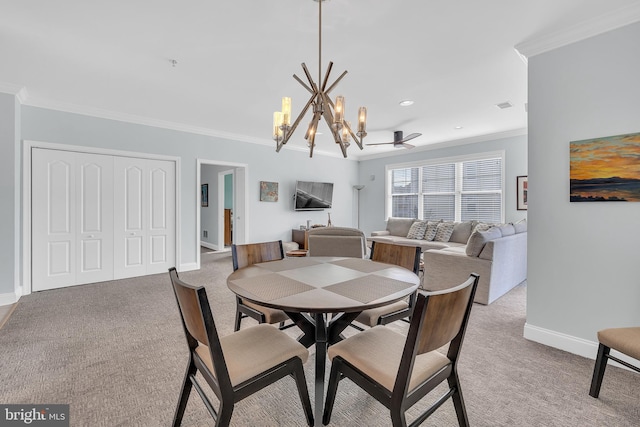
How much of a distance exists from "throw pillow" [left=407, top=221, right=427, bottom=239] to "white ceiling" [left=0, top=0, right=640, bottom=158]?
2517 mm

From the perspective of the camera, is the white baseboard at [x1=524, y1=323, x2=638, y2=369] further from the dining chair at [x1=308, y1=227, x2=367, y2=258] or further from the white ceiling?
the white ceiling

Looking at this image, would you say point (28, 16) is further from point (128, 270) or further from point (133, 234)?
point (128, 270)

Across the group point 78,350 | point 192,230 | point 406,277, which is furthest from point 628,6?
point 192,230

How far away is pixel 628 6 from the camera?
6.53ft

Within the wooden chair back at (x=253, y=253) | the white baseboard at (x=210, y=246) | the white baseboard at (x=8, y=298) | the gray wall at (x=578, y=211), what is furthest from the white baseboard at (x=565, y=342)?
the white baseboard at (x=210, y=246)

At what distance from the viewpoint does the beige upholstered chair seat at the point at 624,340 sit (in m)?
1.55

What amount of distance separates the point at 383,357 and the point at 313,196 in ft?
18.5

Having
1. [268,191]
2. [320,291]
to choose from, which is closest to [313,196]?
[268,191]

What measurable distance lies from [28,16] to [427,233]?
19.7 ft

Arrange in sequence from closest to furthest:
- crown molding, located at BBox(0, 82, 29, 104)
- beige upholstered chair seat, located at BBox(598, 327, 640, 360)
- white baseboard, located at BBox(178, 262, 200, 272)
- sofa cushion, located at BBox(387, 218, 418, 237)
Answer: beige upholstered chair seat, located at BBox(598, 327, 640, 360), crown molding, located at BBox(0, 82, 29, 104), white baseboard, located at BBox(178, 262, 200, 272), sofa cushion, located at BBox(387, 218, 418, 237)

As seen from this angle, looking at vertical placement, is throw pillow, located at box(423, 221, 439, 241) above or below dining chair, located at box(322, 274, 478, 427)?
above

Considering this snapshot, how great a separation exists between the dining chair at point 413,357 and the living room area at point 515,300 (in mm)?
431

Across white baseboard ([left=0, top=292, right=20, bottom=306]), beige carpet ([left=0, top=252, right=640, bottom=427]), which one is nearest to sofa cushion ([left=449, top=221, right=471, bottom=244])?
beige carpet ([left=0, top=252, right=640, bottom=427])

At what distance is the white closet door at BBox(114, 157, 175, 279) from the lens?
4434mm
